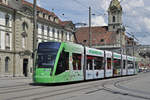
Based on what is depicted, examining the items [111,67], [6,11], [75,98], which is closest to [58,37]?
[6,11]

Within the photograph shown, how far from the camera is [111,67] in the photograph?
103 ft

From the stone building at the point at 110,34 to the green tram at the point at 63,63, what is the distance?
7174cm

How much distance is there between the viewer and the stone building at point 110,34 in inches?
3836

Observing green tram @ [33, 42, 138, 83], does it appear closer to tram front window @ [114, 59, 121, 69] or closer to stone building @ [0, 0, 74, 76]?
tram front window @ [114, 59, 121, 69]

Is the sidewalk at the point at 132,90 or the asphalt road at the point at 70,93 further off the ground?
the asphalt road at the point at 70,93

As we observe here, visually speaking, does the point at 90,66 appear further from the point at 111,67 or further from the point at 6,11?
the point at 6,11

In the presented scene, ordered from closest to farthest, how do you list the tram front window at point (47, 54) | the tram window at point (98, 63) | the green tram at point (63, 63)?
the green tram at point (63, 63), the tram front window at point (47, 54), the tram window at point (98, 63)

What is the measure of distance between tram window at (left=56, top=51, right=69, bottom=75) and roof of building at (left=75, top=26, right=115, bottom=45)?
78844mm

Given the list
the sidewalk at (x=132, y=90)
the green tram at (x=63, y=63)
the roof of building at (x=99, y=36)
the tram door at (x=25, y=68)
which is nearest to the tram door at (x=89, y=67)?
the green tram at (x=63, y=63)

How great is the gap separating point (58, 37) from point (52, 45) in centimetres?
3428

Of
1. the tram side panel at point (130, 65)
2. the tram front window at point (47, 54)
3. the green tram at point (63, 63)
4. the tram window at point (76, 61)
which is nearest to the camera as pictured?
the green tram at point (63, 63)

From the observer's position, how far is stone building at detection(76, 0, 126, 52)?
97438 millimetres

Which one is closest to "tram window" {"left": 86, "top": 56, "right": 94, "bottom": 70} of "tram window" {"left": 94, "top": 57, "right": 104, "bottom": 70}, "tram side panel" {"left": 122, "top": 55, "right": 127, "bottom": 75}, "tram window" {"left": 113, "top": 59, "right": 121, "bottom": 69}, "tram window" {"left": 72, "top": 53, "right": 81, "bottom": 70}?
"tram window" {"left": 94, "top": 57, "right": 104, "bottom": 70}

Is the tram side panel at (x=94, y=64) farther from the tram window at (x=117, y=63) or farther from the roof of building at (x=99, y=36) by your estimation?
the roof of building at (x=99, y=36)
